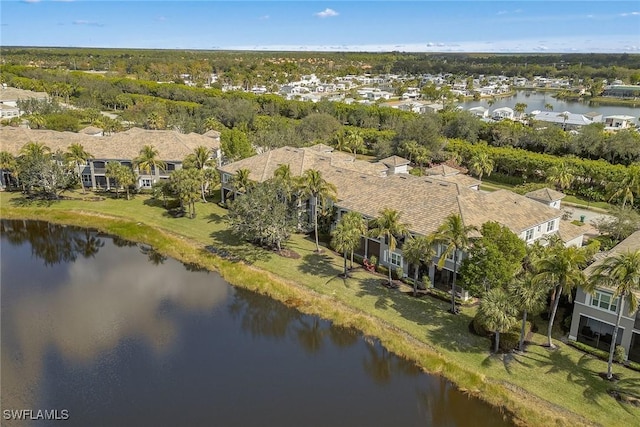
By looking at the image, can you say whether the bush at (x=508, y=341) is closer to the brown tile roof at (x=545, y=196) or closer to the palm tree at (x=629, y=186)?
the brown tile roof at (x=545, y=196)

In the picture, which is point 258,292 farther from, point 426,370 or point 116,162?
point 116,162

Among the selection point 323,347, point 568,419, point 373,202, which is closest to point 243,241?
point 373,202

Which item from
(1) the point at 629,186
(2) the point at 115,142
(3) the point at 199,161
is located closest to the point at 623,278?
(1) the point at 629,186

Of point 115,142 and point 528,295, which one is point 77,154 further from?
point 528,295

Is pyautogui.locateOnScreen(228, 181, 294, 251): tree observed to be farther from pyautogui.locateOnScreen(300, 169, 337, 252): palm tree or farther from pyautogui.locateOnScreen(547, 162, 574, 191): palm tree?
pyautogui.locateOnScreen(547, 162, 574, 191): palm tree

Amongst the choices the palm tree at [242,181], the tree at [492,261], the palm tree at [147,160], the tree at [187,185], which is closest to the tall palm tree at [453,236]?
the tree at [492,261]

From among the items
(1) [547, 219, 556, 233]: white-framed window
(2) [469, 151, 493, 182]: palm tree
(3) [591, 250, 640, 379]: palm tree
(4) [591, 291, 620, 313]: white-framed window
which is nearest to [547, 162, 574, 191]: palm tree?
(2) [469, 151, 493, 182]: palm tree
